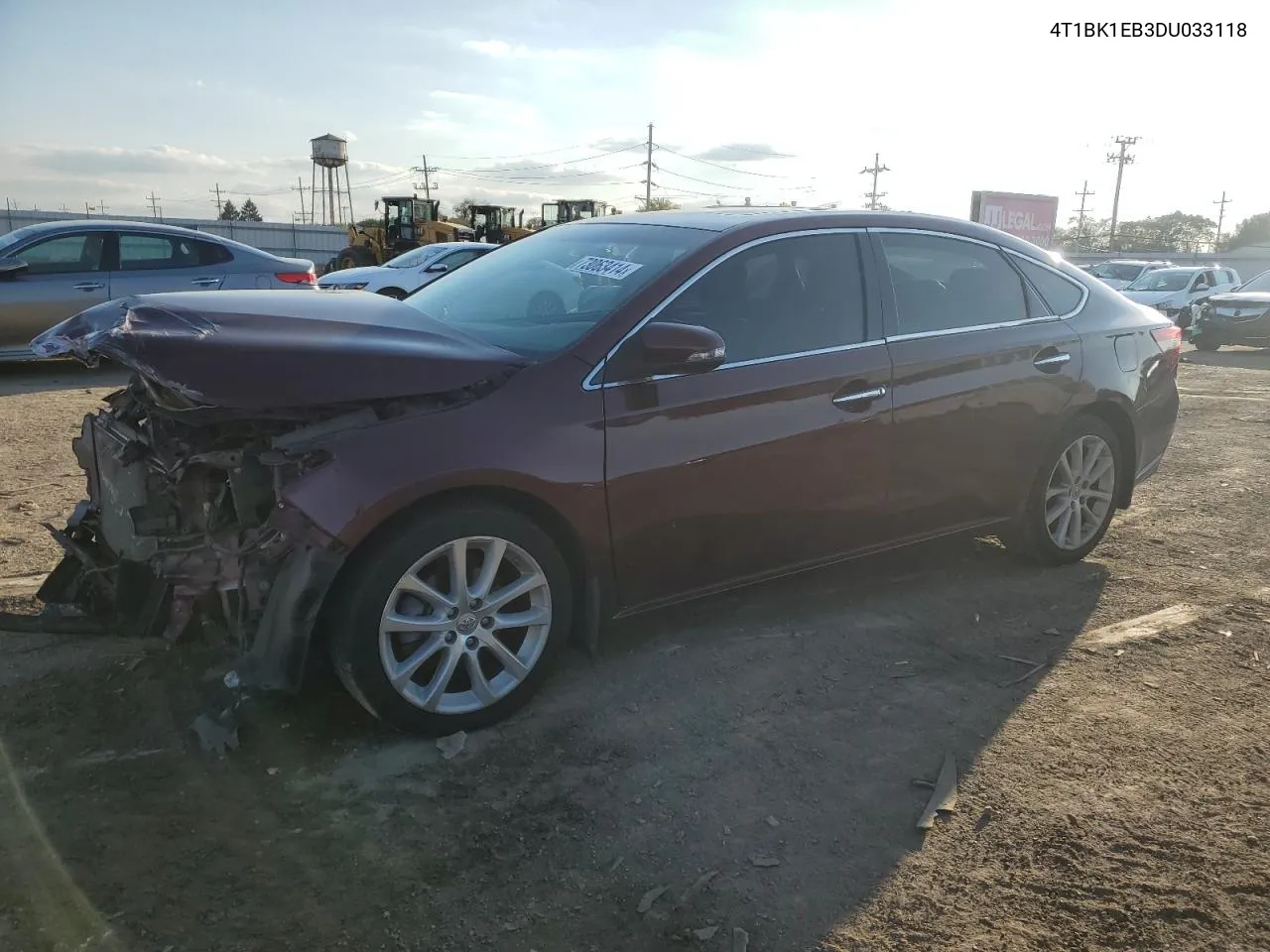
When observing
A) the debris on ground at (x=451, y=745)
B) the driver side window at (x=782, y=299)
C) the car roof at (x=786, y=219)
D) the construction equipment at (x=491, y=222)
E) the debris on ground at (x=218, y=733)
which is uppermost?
the construction equipment at (x=491, y=222)

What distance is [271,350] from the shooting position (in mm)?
2969

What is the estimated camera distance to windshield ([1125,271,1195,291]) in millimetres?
21641

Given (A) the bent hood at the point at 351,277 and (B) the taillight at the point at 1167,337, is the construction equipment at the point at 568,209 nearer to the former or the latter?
(A) the bent hood at the point at 351,277

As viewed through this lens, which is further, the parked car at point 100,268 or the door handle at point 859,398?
the parked car at point 100,268

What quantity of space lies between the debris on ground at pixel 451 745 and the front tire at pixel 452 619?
0.10 ft

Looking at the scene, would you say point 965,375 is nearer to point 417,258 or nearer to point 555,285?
point 555,285

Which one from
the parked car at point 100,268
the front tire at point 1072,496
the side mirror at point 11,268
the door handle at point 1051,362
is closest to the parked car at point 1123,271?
the parked car at point 100,268

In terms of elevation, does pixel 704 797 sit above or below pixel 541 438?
below

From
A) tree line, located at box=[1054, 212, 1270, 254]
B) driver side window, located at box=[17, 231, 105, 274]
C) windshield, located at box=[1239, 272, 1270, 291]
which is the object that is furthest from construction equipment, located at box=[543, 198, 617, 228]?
tree line, located at box=[1054, 212, 1270, 254]

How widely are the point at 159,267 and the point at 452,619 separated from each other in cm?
873

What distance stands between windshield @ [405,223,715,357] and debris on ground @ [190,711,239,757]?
1524 millimetres

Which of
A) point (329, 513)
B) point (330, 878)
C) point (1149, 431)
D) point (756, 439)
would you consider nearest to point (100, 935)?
point (330, 878)

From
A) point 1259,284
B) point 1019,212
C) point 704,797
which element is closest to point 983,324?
point 704,797

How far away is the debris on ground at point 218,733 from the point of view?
2.98 m
